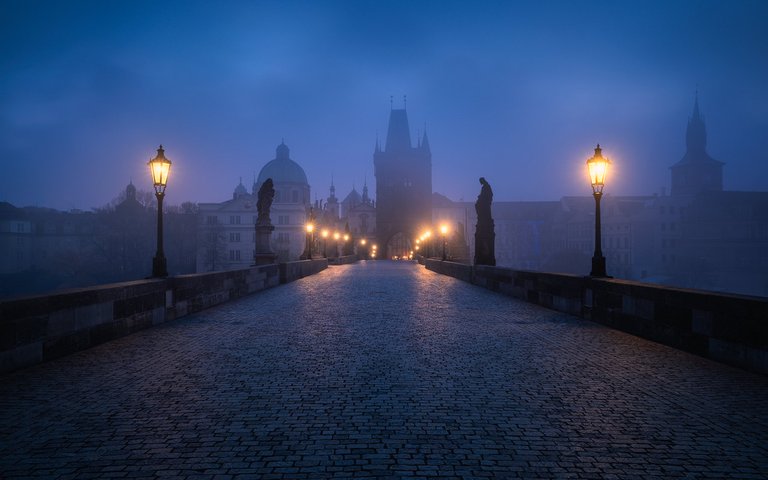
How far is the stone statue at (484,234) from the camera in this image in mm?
24703

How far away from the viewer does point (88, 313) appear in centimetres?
764

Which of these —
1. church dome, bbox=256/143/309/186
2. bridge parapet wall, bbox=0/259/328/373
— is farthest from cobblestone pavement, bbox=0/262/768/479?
church dome, bbox=256/143/309/186

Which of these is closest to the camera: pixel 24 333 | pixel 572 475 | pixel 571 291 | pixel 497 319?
Result: pixel 572 475

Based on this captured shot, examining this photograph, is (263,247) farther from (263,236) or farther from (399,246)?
(399,246)

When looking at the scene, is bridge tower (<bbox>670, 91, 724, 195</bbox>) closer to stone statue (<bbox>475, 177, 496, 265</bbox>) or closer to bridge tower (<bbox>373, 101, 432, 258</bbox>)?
bridge tower (<bbox>373, 101, 432, 258</bbox>)

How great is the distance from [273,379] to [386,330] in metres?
3.58

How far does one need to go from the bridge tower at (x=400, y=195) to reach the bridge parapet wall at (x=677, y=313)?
79329mm

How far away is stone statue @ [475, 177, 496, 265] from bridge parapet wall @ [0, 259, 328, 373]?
49.2 ft

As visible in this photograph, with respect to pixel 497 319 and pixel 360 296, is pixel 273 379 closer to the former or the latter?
pixel 497 319

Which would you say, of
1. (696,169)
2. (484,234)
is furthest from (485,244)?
(696,169)

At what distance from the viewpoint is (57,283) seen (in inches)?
2618

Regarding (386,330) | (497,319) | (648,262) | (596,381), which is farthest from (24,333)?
(648,262)

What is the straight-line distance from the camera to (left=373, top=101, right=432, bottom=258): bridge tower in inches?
3615

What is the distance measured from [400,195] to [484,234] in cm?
6805
